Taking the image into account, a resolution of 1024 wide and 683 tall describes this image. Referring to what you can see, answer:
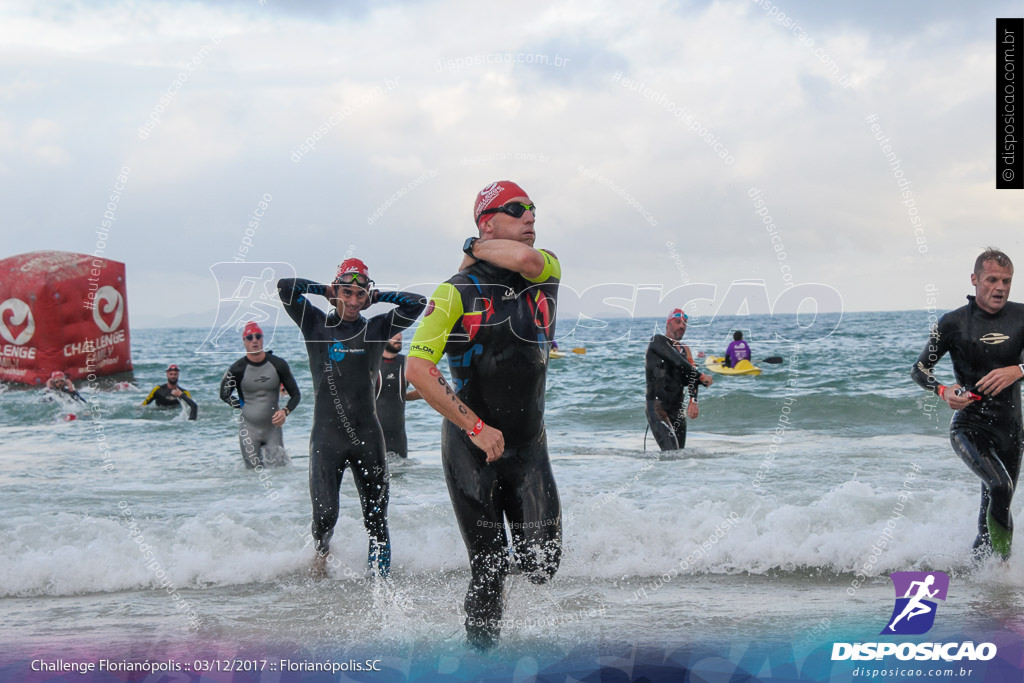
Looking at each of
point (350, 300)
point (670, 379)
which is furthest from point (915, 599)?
point (670, 379)

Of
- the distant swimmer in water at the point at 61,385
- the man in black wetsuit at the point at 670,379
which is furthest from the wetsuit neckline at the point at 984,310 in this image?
the distant swimmer in water at the point at 61,385

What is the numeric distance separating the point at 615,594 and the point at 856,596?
165cm

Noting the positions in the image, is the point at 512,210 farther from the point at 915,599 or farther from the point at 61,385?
the point at 61,385

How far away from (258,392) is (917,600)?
7028 millimetres

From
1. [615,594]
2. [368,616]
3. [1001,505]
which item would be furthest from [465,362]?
[1001,505]

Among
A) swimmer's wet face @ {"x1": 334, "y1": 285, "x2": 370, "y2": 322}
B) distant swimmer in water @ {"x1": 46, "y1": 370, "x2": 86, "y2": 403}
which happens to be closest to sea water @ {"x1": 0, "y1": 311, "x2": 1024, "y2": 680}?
swimmer's wet face @ {"x1": 334, "y1": 285, "x2": 370, "y2": 322}

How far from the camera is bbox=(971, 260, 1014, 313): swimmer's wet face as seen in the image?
227 inches

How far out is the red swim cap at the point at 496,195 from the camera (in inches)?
161

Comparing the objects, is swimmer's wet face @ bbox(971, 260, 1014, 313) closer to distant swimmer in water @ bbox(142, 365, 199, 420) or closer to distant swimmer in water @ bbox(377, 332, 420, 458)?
distant swimmer in water @ bbox(377, 332, 420, 458)

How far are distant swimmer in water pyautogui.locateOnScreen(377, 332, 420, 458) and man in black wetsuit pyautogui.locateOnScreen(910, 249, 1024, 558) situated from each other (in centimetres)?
614

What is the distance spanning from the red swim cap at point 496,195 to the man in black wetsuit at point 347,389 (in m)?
2.08

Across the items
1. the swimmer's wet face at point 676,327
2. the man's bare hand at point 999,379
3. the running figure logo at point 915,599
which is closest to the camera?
the running figure logo at point 915,599

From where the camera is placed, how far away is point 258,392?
975cm

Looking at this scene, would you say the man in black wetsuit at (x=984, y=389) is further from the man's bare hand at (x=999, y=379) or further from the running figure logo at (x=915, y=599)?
the running figure logo at (x=915, y=599)
